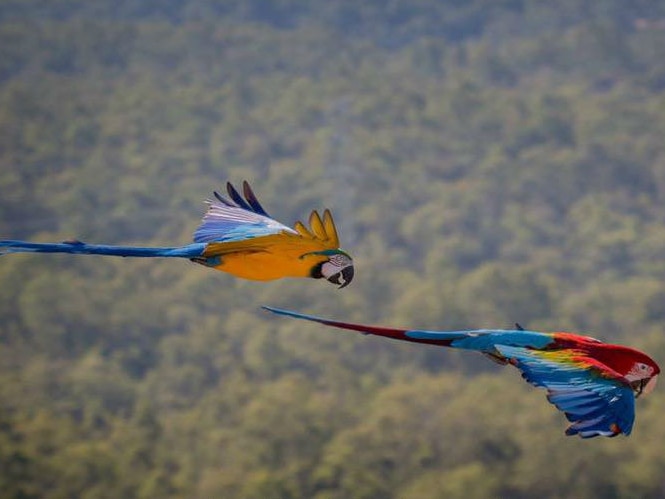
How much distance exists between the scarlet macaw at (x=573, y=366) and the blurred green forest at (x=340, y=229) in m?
18.7

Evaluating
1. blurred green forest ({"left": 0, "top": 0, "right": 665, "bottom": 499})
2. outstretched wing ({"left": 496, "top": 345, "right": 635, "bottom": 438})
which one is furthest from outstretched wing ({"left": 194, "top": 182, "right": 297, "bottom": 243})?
blurred green forest ({"left": 0, "top": 0, "right": 665, "bottom": 499})

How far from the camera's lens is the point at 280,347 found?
3816cm

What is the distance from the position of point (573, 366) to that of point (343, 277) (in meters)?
0.87

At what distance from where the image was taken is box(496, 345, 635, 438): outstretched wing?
4230 mm

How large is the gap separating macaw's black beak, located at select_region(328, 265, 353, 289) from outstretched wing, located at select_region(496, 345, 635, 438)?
1.92 ft

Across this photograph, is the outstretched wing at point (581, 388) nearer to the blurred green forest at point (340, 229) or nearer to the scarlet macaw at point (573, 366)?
the scarlet macaw at point (573, 366)

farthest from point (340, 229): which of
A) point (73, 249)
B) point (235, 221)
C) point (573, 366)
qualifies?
point (73, 249)

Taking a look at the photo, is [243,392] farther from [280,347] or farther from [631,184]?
[631,184]

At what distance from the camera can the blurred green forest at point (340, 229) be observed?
26.2 m

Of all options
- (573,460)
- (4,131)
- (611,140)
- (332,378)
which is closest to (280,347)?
(332,378)

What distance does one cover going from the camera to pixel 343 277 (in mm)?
4609

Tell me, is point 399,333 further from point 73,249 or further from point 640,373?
point 73,249

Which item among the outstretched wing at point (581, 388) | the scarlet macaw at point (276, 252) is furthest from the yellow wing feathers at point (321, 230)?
the outstretched wing at point (581, 388)

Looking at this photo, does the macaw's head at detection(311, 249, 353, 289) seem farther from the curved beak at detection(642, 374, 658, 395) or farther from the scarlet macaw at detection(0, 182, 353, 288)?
the curved beak at detection(642, 374, 658, 395)
